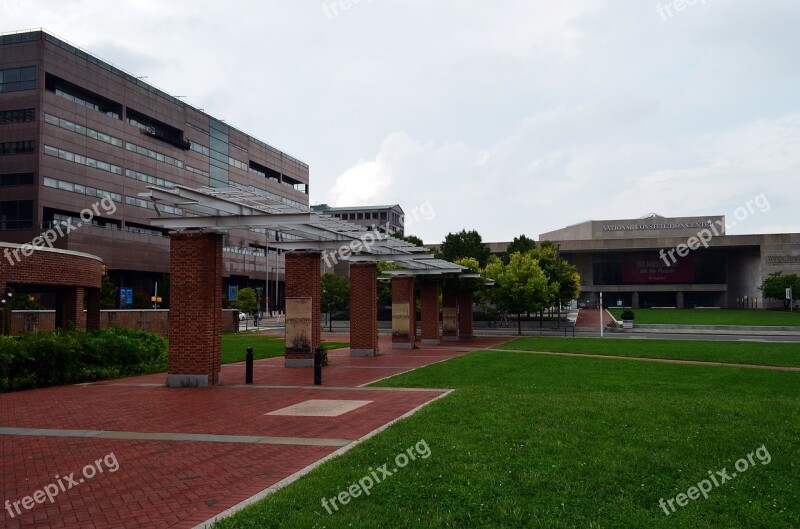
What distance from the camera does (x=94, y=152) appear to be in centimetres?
6091

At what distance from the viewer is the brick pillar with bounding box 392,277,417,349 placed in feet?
95.5

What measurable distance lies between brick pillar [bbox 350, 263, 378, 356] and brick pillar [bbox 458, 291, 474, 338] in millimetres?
16765

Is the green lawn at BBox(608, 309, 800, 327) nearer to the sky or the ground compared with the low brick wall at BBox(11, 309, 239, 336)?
nearer to the ground

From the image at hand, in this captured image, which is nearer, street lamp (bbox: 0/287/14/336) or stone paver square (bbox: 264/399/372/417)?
stone paver square (bbox: 264/399/372/417)

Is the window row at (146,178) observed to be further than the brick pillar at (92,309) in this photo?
Yes

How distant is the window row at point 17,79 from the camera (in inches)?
2175

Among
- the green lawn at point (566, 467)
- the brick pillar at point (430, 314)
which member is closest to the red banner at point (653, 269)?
the brick pillar at point (430, 314)

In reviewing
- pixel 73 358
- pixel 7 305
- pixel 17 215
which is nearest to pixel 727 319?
pixel 73 358

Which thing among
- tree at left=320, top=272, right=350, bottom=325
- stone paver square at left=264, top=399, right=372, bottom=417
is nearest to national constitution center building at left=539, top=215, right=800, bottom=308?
tree at left=320, top=272, right=350, bottom=325

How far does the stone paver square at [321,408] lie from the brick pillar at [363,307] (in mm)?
11640

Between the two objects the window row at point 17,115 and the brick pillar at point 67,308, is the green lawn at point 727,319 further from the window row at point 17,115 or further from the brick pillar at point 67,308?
the window row at point 17,115

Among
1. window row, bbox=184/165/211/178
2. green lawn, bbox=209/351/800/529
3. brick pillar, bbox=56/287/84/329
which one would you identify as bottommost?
green lawn, bbox=209/351/800/529

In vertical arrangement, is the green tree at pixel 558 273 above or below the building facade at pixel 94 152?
below

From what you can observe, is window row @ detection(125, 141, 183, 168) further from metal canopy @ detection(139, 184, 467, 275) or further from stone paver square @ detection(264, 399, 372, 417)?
stone paver square @ detection(264, 399, 372, 417)
